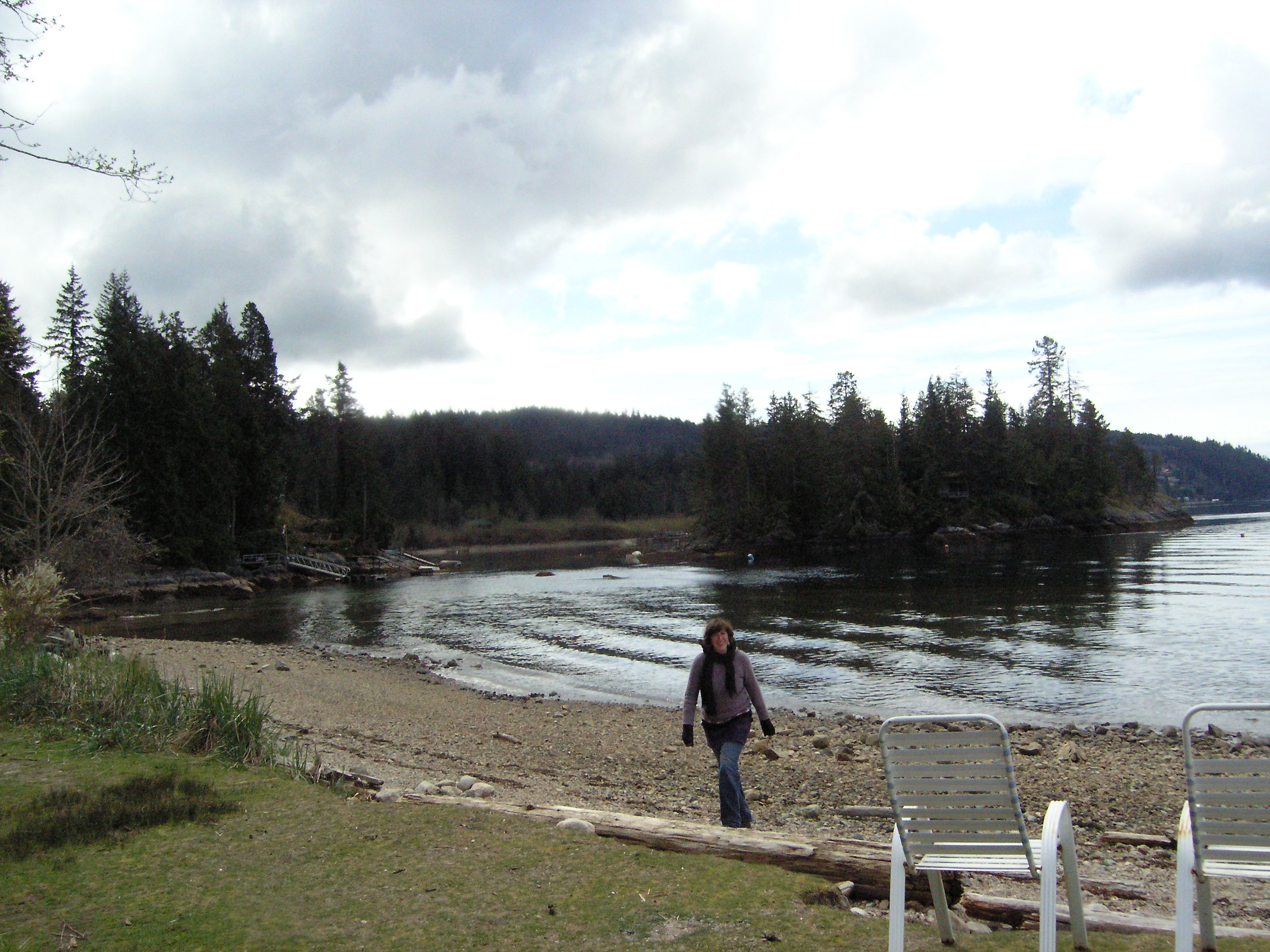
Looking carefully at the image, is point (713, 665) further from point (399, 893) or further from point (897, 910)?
point (897, 910)

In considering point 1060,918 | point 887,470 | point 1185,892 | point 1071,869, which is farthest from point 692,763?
point 887,470

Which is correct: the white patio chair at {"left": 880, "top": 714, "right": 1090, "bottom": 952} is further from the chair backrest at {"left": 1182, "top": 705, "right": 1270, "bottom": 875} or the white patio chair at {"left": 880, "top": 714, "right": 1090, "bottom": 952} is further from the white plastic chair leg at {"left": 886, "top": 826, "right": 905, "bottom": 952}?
the chair backrest at {"left": 1182, "top": 705, "right": 1270, "bottom": 875}

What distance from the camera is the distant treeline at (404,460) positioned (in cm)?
4988

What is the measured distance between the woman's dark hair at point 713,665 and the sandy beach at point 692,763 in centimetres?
157

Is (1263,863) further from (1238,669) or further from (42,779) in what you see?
(1238,669)

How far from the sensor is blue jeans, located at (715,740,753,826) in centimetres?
698

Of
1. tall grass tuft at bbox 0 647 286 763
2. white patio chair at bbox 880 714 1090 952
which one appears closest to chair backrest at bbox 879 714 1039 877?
white patio chair at bbox 880 714 1090 952

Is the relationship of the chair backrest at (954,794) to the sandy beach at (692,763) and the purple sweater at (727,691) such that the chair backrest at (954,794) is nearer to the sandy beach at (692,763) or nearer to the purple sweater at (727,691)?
the sandy beach at (692,763)

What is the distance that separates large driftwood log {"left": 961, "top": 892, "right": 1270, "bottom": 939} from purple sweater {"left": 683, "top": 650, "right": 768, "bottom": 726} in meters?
2.52

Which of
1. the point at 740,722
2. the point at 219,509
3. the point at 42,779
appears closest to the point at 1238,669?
the point at 740,722

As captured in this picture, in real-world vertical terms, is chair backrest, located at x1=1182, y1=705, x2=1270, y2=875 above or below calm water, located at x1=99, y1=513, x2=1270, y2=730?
above

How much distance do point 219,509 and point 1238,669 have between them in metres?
56.4

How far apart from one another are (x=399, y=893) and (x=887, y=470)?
88.5 meters

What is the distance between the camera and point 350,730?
14383mm
